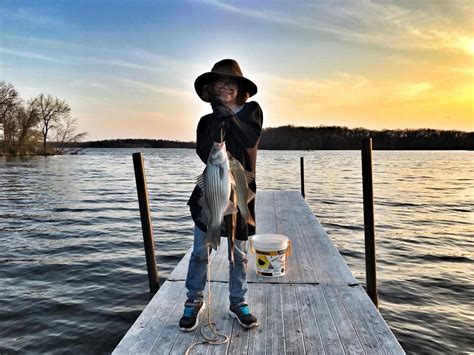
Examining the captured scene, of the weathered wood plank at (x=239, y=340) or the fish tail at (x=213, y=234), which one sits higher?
the fish tail at (x=213, y=234)

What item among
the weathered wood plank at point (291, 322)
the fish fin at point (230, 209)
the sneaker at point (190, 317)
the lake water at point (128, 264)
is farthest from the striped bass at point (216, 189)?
the lake water at point (128, 264)

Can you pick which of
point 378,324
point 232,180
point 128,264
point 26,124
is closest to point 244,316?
point 378,324

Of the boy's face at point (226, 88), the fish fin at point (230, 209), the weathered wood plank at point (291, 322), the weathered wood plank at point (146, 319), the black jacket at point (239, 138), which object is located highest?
the boy's face at point (226, 88)

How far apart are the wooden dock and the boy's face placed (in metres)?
2.27

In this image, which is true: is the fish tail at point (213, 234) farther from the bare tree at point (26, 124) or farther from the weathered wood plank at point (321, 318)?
the bare tree at point (26, 124)

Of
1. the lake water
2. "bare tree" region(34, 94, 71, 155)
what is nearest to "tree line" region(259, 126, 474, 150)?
"bare tree" region(34, 94, 71, 155)

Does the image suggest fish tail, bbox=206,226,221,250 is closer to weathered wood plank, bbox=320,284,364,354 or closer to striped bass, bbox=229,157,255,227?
striped bass, bbox=229,157,255,227

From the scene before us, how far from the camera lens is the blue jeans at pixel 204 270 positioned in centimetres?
392

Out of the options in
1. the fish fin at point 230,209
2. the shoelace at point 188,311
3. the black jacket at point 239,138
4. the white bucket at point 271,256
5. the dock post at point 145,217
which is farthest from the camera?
the dock post at point 145,217

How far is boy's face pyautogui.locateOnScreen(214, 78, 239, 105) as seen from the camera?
3.69 metres

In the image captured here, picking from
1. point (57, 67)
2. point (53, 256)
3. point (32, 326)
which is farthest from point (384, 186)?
point (57, 67)

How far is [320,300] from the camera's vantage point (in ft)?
15.0

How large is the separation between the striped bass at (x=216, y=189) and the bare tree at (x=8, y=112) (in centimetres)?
→ 6772

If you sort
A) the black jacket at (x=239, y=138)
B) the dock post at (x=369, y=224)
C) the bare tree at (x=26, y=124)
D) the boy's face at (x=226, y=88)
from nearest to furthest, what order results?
1. the black jacket at (x=239, y=138)
2. the boy's face at (x=226, y=88)
3. the dock post at (x=369, y=224)
4. the bare tree at (x=26, y=124)
